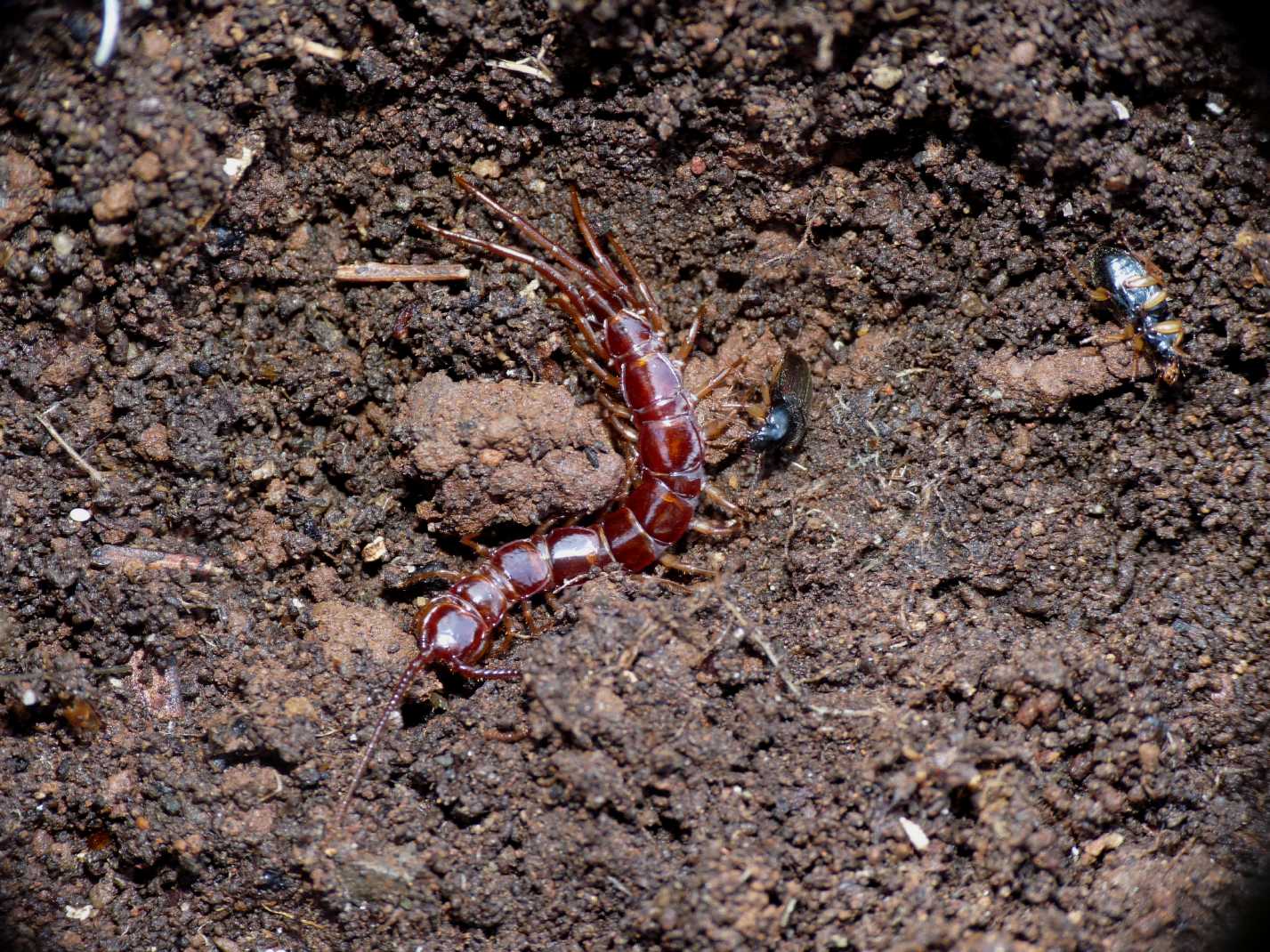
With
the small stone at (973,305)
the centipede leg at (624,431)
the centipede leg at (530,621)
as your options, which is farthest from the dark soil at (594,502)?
the centipede leg at (624,431)

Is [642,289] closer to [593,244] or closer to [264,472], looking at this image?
[593,244]

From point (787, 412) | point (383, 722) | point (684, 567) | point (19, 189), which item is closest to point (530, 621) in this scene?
point (684, 567)

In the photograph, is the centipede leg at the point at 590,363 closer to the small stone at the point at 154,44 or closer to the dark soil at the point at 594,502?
the dark soil at the point at 594,502

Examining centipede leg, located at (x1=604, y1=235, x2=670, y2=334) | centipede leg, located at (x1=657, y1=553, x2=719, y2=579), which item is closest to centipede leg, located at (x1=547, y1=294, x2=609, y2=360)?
centipede leg, located at (x1=604, y1=235, x2=670, y2=334)

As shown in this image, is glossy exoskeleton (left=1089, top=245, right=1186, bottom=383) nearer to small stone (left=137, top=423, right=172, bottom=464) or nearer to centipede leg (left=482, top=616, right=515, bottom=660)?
centipede leg (left=482, top=616, right=515, bottom=660)

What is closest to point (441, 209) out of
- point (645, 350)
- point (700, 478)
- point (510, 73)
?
point (510, 73)
